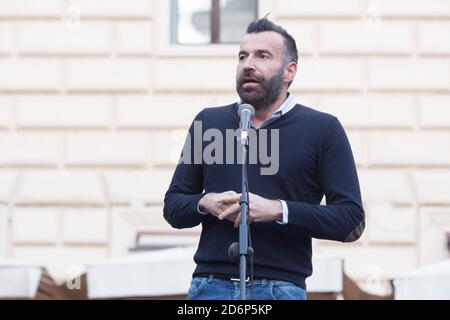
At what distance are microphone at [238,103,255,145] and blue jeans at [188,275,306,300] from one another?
0.48 metres

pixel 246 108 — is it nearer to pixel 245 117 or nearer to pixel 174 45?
pixel 245 117

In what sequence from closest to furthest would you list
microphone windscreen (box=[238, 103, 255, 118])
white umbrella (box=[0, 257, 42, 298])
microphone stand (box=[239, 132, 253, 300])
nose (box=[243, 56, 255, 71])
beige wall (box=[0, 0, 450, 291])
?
microphone stand (box=[239, 132, 253, 300]) → microphone windscreen (box=[238, 103, 255, 118]) → nose (box=[243, 56, 255, 71]) → white umbrella (box=[0, 257, 42, 298]) → beige wall (box=[0, 0, 450, 291])

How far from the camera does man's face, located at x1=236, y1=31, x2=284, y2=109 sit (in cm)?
433

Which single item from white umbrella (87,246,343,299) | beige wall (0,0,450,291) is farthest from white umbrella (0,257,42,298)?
white umbrella (87,246,343,299)

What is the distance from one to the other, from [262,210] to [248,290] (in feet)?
0.89

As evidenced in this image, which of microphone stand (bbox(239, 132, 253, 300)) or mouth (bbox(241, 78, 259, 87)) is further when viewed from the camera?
mouth (bbox(241, 78, 259, 87))

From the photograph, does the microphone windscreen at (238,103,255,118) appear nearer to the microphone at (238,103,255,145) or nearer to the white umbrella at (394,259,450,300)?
the microphone at (238,103,255,145)

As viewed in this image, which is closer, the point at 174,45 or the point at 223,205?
the point at 223,205

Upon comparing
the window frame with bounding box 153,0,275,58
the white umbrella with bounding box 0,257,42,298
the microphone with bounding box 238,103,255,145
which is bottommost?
the white umbrella with bounding box 0,257,42,298

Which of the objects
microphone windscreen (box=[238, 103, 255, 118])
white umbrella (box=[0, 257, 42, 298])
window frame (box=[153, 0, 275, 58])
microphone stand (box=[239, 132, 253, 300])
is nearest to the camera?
microphone stand (box=[239, 132, 253, 300])

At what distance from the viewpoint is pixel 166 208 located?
436 centimetres

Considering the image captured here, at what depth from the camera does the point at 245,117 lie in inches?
162

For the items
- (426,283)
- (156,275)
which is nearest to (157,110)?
(156,275)

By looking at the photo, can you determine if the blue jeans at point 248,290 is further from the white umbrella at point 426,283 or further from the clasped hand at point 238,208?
the white umbrella at point 426,283
